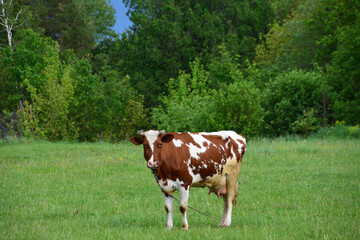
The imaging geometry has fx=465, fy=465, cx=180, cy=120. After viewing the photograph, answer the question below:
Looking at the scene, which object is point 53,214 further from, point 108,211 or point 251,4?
point 251,4

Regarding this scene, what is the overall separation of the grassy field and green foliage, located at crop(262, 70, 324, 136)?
14735mm

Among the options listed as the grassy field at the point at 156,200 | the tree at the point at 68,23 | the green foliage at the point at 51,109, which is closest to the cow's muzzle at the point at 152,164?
the grassy field at the point at 156,200

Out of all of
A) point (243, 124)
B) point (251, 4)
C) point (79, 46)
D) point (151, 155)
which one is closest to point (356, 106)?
point (243, 124)

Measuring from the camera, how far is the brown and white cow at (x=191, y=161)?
26.6ft

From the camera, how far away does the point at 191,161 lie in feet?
28.4

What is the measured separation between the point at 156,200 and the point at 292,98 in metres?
27.7

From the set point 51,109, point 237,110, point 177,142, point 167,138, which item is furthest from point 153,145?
point 51,109

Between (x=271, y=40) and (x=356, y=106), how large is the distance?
2127 cm

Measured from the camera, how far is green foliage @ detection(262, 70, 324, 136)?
1503 inches

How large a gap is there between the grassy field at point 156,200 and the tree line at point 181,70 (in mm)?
14435

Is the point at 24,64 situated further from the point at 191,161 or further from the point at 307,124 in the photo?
the point at 191,161

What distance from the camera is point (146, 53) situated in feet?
170

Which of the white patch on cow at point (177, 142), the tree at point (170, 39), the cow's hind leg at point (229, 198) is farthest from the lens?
the tree at point (170, 39)

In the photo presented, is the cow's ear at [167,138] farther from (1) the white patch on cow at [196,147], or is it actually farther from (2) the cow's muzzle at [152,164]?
(1) the white patch on cow at [196,147]
